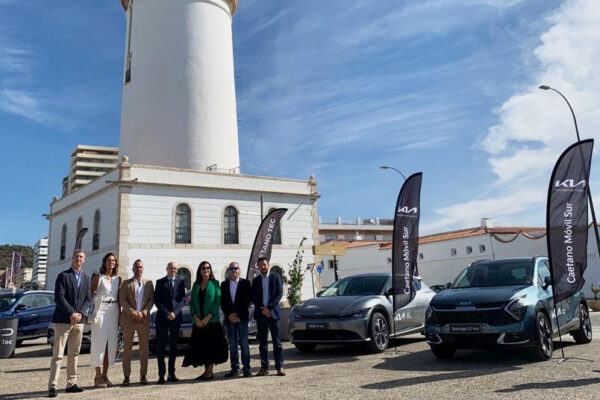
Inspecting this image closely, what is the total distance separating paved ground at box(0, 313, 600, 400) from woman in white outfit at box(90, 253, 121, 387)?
1.24 ft

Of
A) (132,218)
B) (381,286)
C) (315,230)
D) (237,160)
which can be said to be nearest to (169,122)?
(237,160)

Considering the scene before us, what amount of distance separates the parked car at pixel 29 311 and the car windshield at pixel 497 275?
1123 centimetres

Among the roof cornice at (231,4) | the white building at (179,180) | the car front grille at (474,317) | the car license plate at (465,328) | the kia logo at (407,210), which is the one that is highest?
the roof cornice at (231,4)

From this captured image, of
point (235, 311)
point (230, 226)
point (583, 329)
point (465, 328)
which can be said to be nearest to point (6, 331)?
point (235, 311)

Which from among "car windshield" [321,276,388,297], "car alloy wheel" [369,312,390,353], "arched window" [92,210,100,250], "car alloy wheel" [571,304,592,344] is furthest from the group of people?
"arched window" [92,210,100,250]

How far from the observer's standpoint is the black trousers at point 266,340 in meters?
7.62

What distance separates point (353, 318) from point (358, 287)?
1530mm

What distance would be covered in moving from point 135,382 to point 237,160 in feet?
83.3

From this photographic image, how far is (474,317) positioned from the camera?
310 inches

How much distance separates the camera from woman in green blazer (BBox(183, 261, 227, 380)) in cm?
743

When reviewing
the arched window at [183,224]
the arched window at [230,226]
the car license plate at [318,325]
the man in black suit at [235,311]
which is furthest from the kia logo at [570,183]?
the arched window at [230,226]

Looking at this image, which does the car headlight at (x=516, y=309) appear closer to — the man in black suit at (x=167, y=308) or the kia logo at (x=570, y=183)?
the kia logo at (x=570, y=183)

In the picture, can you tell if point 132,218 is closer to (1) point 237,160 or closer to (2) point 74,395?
(1) point 237,160

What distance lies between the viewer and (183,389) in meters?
6.73
